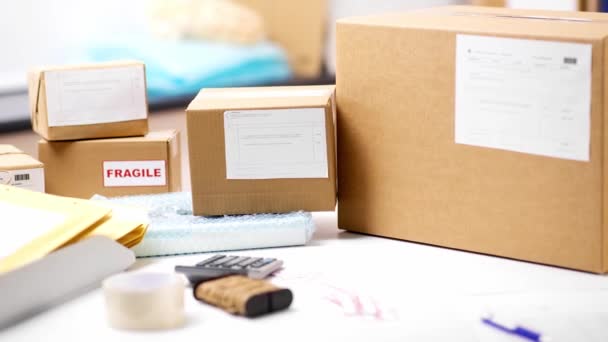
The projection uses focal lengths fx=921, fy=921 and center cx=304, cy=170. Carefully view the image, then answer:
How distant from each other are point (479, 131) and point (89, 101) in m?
0.77

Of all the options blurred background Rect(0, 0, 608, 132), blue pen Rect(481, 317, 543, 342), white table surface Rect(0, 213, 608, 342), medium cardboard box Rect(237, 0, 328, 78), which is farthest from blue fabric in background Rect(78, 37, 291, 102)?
blue pen Rect(481, 317, 543, 342)

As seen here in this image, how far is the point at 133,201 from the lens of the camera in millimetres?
1480

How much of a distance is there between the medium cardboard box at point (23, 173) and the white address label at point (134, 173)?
0.49 feet

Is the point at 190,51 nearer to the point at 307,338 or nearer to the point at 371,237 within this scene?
the point at 371,237

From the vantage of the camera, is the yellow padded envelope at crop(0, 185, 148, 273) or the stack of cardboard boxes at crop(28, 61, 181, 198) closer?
the yellow padded envelope at crop(0, 185, 148, 273)

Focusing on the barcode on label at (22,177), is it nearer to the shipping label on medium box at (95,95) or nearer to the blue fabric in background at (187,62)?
the shipping label on medium box at (95,95)

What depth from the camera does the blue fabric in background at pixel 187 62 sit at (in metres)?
3.08

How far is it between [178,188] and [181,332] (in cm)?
79

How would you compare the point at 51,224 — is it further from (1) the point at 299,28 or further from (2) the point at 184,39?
(1) the point at 299,28

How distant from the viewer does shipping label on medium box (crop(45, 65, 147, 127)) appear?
1682 millimetres

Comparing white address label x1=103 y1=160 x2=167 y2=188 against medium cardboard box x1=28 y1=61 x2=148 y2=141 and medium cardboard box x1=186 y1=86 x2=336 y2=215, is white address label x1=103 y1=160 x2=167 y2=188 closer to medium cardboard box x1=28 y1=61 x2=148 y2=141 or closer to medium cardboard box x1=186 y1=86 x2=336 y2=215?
medium cardboard box x1=28 y1=61 x2=148 y2=141

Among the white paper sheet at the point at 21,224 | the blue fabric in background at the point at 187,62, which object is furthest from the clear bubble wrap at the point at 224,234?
the blue fabric in background at the point at 187,62

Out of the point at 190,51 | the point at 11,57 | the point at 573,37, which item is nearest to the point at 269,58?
the point at 190,51

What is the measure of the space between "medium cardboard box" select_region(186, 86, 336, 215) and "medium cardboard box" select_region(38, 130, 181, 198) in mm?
337
